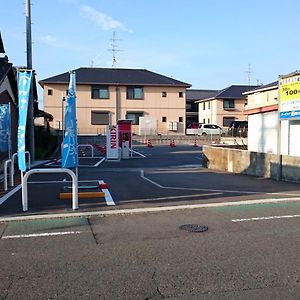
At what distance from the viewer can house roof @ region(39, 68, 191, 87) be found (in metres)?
46.6

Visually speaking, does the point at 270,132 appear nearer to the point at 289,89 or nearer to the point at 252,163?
the point at 252,163

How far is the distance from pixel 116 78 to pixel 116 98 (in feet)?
9.06

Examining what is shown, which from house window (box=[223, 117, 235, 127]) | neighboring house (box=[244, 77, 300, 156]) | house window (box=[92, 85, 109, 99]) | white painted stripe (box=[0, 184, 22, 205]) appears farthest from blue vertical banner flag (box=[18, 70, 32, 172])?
house window (box=[223, 117, 235, 127])

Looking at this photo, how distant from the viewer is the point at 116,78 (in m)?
48.1

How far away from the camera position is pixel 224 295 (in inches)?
150

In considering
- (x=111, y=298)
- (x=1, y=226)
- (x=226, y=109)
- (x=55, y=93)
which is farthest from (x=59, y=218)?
(x=226, y=109)

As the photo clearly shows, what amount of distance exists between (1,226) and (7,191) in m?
3.73

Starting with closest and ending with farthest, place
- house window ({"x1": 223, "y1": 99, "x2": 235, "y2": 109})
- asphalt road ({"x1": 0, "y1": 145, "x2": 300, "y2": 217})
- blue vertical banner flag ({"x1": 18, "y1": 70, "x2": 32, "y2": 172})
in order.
Result: 1. blue vertical banner flag ({"x1": 18, "y1": 70, "x2": 32, "y2": 172})
2. asphalt road ({"x1": 0, "y1": 145, "x2": 300, "y2": 217})
3. house window ({"x1": 223, "y1": 99, "x2": 235, "y2": 109})

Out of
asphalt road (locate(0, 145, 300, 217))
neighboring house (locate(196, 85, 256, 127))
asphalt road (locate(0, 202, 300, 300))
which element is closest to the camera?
asphalt road (locate(0, 202, 300, 300))

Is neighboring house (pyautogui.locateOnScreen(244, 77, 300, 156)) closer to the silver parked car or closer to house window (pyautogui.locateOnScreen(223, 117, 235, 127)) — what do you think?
the silver parked car

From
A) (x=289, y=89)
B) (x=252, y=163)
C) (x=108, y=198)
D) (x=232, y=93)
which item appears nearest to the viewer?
(x=108, y=198)

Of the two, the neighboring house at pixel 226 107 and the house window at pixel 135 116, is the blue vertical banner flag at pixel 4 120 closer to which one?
the house window at pixel 135 116

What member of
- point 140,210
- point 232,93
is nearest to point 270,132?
point 140,210

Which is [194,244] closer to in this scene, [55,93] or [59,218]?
[59,218]
